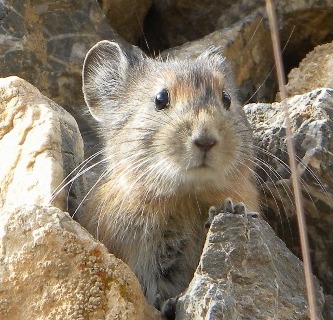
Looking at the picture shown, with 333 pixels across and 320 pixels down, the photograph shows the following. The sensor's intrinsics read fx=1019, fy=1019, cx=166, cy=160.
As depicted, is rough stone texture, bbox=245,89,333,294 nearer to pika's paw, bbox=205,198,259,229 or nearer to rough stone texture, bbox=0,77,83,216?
pika's paw, bbox=205,198,259,229

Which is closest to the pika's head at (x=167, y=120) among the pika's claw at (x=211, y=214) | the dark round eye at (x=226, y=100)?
the dark round eye at (x=226, y=100)

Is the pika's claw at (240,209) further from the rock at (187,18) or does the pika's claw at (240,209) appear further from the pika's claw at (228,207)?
the rock at (187,18)

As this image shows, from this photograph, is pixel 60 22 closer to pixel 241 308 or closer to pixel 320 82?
pixel 320 82

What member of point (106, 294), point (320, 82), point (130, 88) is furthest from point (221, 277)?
point (320, 82)

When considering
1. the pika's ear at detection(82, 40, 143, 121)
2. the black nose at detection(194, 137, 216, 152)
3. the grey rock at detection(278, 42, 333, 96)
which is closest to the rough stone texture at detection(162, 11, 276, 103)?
the grey rock at detection(278, 42, 333, 96)

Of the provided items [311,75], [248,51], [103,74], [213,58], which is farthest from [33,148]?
[248,51]
